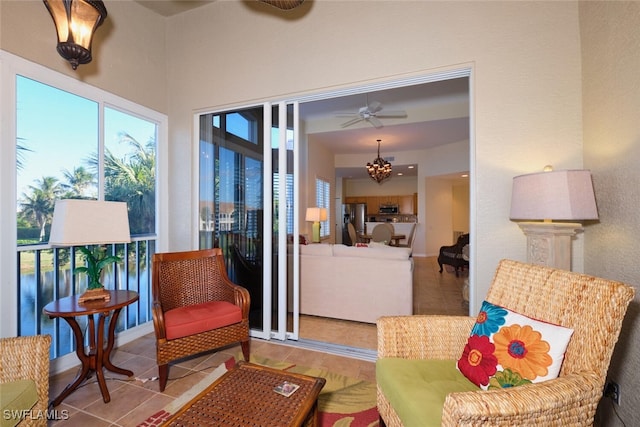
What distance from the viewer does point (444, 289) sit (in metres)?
4.58

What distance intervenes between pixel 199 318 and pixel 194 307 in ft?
0.78

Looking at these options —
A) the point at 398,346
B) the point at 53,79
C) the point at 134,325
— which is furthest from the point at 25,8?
the point at 398,346

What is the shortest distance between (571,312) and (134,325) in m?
3.47

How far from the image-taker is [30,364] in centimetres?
131

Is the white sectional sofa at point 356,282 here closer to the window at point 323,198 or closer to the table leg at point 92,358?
the table leg at point 92,358

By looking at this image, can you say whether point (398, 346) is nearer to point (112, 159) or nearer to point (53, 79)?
point (112, 159)

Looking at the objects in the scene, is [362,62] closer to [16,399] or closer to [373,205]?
[16,399]

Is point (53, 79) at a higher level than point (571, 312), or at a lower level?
higher

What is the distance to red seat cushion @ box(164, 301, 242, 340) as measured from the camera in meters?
2.00

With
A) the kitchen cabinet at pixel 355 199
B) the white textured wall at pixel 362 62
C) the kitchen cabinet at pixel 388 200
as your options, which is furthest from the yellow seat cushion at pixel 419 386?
the kitchen cabinet at pixel 355 199

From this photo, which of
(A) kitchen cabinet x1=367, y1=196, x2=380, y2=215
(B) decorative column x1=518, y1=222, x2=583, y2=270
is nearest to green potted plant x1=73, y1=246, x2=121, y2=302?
(B) decorative column x1=518, y1=222, x2=583, y2=270

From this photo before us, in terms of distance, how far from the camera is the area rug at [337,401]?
1.66 metres

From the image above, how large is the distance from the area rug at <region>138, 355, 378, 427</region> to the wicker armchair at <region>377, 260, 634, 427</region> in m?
0.37

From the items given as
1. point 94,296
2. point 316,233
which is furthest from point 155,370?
point 316,233
